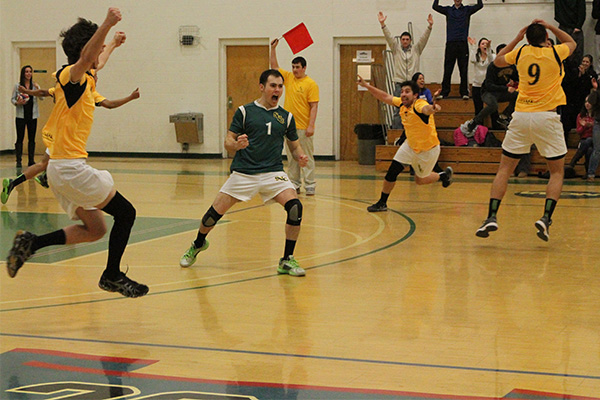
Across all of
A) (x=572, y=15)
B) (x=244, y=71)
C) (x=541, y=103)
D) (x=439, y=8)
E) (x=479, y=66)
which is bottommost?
(x=541, y=103)

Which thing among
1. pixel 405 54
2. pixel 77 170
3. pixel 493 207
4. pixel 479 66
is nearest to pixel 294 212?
pixel 77 170

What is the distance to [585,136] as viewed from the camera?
16.2 m

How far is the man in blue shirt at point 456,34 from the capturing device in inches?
706

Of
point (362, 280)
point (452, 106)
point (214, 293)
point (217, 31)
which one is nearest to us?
point (214, 293)

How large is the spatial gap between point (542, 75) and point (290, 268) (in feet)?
11.9

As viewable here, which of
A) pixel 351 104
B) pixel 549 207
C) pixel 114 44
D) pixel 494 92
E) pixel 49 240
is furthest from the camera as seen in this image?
pixel 351 104

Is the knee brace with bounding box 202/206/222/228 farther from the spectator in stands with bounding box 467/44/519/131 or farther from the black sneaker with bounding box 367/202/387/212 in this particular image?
the spectator in stands with bounding box 467/44/519/131

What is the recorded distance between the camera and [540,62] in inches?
353

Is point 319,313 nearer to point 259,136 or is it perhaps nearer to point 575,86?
point 259,136

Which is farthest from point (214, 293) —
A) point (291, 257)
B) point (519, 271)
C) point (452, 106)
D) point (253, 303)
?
point (452, 106)

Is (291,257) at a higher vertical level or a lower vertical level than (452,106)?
lower

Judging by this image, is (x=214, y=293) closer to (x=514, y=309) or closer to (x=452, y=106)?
(x=514, y=309)

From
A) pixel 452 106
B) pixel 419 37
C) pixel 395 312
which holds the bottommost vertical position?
pixel 395 312

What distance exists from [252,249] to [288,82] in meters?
4.92
